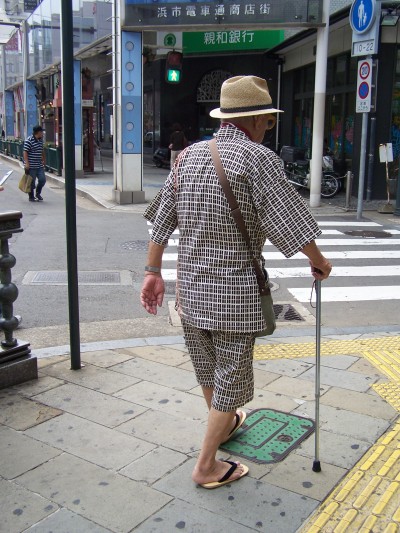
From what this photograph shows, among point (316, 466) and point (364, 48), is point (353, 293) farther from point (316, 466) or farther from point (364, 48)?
point (364, 48)

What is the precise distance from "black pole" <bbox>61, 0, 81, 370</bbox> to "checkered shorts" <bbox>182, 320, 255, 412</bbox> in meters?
1.64

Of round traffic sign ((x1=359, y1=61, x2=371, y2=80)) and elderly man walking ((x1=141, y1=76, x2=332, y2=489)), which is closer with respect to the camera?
elderly man walking ((x1=141, y1=76, x2=332, y2=489))

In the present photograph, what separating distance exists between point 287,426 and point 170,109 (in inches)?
929

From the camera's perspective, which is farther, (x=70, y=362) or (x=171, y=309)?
(x=171, y=309)

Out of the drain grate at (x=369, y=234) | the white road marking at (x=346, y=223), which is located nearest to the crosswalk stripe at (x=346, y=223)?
the white road marking at (x=346, y=223)

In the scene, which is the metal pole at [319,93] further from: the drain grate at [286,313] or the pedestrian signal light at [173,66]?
the drain grate at [286,313]

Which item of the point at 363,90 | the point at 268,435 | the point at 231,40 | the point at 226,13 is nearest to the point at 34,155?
the point at 226,13

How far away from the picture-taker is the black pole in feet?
13.6

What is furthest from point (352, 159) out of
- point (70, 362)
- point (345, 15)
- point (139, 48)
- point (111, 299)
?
point (70, 362)

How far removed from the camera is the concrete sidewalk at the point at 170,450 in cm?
276

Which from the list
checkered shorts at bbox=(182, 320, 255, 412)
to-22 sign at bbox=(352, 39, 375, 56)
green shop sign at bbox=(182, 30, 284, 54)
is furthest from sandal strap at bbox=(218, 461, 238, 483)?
green shop sign at bbox=(182, 30, 284, 54)

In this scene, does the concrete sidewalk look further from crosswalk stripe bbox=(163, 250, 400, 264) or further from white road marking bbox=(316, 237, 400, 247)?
white road marking bbox=(316, 237, 400, 247)

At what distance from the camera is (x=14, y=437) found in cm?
347

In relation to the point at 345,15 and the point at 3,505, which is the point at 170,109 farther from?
the point at 3,505
